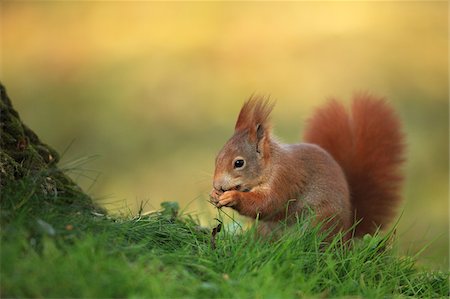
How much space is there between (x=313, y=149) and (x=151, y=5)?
626 centimetres

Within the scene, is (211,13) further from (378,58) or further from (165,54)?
(378,58)

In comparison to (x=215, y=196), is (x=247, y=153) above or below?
above

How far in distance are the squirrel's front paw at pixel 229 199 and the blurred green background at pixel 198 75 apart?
2.86 metres

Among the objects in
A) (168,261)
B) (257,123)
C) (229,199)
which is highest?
(257,123)

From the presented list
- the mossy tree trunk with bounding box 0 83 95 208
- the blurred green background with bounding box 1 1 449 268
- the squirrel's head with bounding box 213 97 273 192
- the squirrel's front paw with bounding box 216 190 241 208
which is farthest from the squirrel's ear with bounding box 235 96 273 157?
the blurred green background with bounding box 1 1 449 268

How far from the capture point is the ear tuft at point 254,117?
3.28 meters

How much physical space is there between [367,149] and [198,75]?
4.79 metres

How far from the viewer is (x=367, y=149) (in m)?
3.74

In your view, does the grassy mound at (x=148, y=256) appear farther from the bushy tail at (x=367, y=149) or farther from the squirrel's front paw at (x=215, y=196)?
the bushy tail at (x=367, y=149)

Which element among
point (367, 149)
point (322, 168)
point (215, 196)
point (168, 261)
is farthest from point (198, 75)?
point (168, 261)

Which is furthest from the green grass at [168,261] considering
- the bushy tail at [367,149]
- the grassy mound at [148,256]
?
the bushy tail at [367,149]

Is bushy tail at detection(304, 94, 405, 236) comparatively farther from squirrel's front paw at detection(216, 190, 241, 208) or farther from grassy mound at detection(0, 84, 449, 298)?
squirrel's front paw at detection(216, 190, 241, 208)

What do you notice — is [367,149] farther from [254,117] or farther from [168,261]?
[168,261]

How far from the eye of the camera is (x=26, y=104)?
300 inches
